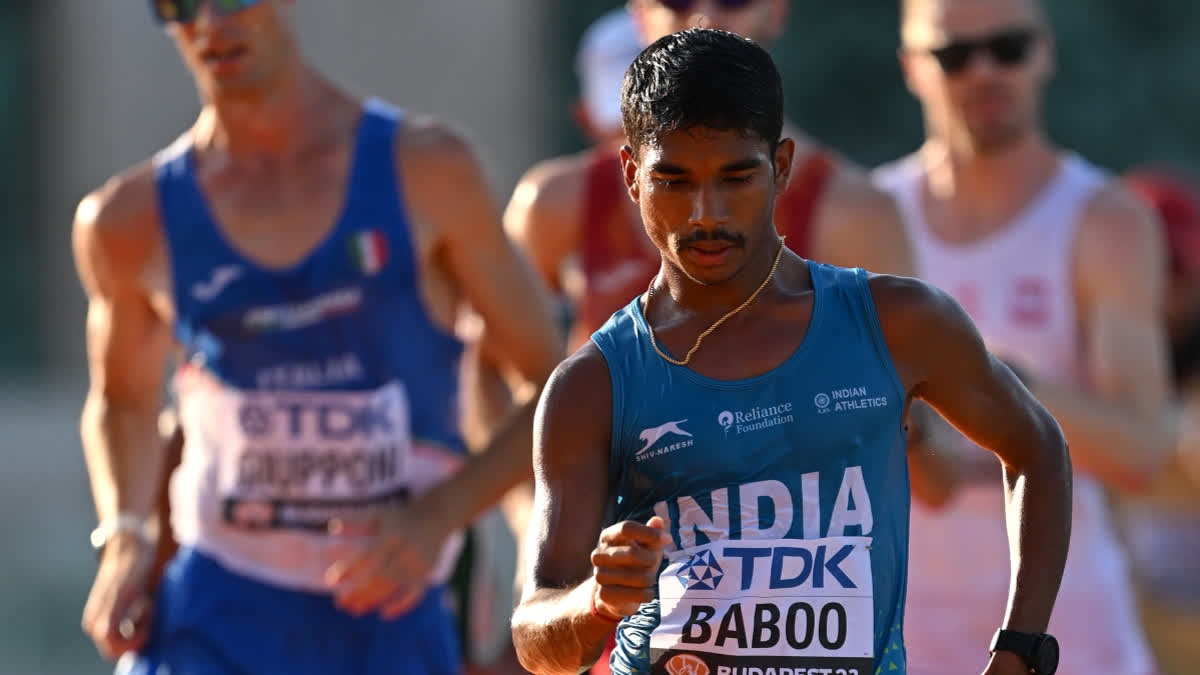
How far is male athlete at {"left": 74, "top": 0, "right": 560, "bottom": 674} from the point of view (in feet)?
16.0

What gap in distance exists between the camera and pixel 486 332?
504 centimetres

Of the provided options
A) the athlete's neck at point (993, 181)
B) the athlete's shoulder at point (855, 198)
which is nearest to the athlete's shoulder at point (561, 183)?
the athlete's shoulder at point (855, 198)

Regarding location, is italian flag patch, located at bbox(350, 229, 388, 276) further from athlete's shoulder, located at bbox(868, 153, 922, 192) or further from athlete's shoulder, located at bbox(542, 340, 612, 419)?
athlete's shoulder, located at bbox(542, 340, 612, 419)

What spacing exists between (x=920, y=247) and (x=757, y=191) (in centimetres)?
258

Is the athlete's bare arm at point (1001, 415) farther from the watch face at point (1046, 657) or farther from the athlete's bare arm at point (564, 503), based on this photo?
the athlete's bare arm at point (564, 503)

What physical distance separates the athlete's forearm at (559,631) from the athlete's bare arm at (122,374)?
201 cm

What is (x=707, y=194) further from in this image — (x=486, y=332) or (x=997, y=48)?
(x=997, y=48)

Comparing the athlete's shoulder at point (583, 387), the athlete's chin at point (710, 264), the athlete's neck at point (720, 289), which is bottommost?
the athlete's shoulder at point (583, 387)

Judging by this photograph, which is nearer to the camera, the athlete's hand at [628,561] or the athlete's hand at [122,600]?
the athlete's hand at [628,561]

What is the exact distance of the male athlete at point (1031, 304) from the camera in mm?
5285

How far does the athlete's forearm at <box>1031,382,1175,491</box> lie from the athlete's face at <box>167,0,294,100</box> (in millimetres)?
1753

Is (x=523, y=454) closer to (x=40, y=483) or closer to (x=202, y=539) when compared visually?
(x=202, y=539)

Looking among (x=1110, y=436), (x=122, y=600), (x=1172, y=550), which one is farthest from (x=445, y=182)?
(x=1172, y=550)

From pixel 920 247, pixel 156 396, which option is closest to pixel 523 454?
pixel 156 396
